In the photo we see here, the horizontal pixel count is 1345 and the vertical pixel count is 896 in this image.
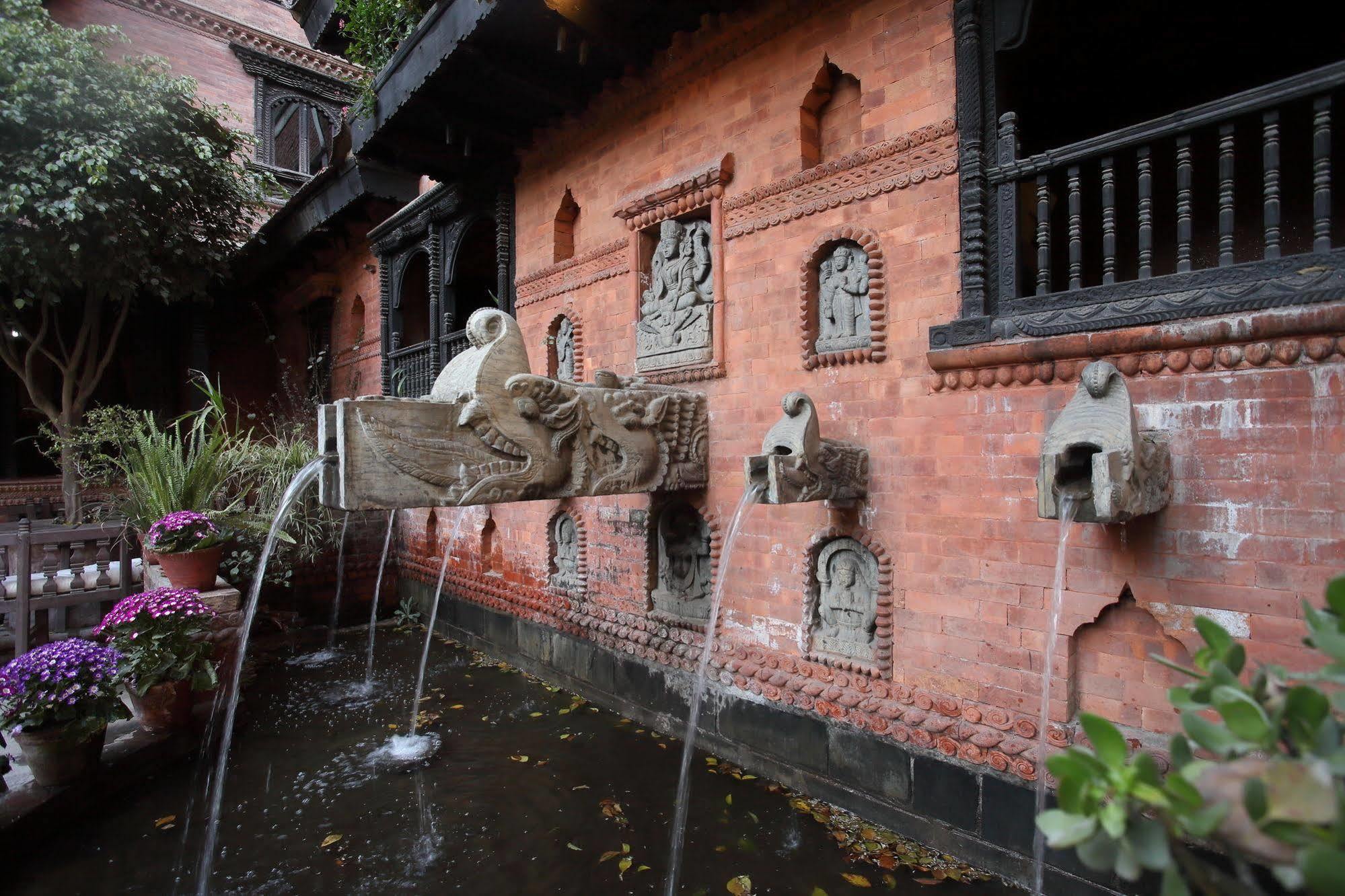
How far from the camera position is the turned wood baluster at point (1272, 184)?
2.82 m

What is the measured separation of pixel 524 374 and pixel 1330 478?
3729mm

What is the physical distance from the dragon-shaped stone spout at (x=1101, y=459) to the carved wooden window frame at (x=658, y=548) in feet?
8.55

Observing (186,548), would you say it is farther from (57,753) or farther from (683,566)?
(683,566)

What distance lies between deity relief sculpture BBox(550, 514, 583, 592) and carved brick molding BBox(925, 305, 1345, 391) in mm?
3869

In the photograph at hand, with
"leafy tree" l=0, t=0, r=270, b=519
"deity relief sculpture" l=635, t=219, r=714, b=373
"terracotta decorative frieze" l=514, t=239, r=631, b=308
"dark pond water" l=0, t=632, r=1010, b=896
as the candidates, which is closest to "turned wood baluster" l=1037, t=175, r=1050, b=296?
"deity relief sculpture" l=635, t=219, r=714, b=373

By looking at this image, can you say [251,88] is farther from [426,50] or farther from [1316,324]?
[1316,324]

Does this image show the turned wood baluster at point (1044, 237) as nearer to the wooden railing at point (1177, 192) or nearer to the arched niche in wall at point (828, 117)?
the wooden railing at point (1177, 192)

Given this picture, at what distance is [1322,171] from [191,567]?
24.2ft

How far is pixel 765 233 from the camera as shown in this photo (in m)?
4.73

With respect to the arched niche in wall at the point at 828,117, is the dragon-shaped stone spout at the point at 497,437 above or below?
below

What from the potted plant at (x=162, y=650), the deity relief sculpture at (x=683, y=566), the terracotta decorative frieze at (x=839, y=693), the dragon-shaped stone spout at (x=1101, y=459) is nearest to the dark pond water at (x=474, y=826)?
the potted plant at (x=162, y=650)

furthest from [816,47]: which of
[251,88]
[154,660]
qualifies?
[251,88]

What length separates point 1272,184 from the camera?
285cm

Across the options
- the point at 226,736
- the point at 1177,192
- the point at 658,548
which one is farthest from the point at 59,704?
the point at 1177,192
